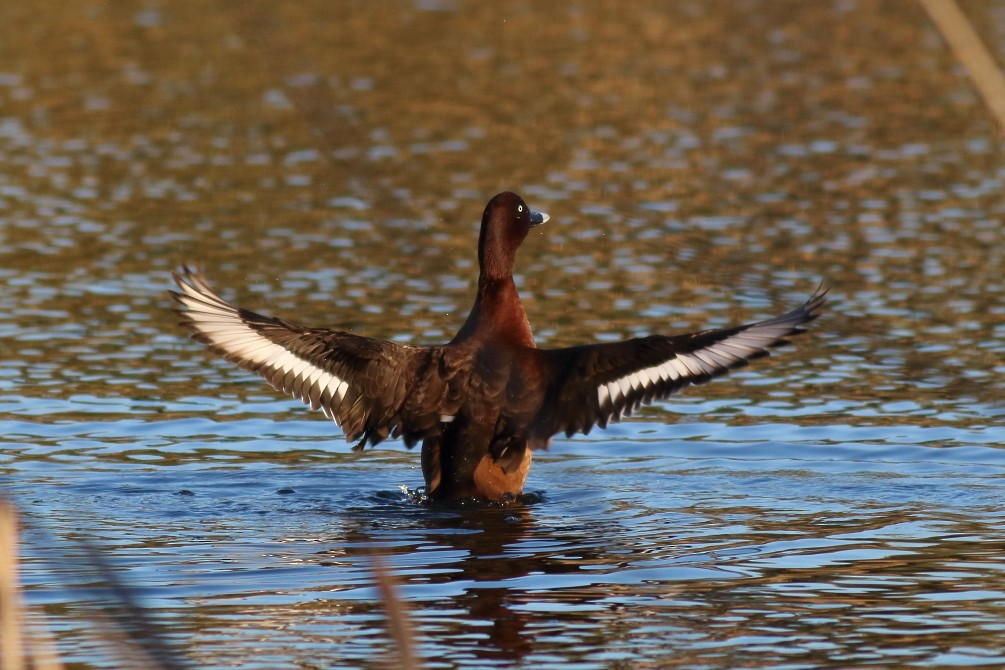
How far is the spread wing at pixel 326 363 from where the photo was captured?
8672mm

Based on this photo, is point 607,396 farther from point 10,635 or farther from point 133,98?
point 133,98

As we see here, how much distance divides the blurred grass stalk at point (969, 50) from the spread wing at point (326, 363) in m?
6.20

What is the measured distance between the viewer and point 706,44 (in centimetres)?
2614

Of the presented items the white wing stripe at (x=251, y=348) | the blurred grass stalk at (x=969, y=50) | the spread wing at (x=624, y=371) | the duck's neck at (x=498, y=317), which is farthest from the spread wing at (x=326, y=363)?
the blurred grass stalk at (x=969, y=50)

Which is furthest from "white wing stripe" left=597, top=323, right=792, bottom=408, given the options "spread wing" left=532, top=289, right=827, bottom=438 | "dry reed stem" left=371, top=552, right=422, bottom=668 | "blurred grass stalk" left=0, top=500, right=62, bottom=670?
"dry reed stem" left=371, top=552, right=422, bottom=668

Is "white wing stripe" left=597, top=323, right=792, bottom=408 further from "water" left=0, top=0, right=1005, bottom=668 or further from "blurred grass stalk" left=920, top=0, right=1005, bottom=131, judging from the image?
"blurred grass stalk" left=920, top=0, right=1005, bottom=131

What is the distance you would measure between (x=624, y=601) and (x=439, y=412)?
7.15 ft

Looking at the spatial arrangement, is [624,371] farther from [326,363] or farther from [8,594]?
[8,594]

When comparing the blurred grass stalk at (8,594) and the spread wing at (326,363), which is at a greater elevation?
the spread wing at (326,363)

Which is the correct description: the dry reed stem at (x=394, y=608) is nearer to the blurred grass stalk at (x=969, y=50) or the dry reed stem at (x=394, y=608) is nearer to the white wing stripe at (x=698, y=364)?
the blurred grass stalk at (x=969, y=50)

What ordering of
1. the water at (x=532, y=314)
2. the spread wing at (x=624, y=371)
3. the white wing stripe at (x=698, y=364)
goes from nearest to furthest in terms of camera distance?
the water at (x=532, y=314)
the white wing stripe at (x=698, y=364)
the spread wing at (x=624, y=371)

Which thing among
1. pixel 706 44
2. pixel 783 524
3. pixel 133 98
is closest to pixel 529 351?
pixel 783 524

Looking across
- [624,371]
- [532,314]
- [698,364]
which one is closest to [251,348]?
[624,371]

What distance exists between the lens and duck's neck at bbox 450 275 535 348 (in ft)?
29.7
